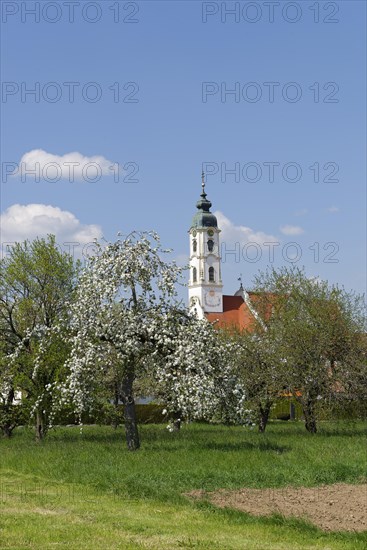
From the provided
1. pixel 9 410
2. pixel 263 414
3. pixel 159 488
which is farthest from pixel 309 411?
pixel 159 488

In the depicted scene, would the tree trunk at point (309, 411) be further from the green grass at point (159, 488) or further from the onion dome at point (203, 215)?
the onion dome at point (203, 215)

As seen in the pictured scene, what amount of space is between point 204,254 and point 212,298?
8.38m

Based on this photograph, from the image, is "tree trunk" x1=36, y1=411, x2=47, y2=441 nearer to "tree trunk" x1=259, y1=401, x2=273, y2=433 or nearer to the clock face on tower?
"tree trunk" x1=259, y1=401, x2=273, y2=433

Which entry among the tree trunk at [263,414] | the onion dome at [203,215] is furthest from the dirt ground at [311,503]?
the onion dome at [203,215]

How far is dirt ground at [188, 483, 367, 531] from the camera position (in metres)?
12.9

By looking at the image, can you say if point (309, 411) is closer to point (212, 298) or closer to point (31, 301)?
point (31, 301)

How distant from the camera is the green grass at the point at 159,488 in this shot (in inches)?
441

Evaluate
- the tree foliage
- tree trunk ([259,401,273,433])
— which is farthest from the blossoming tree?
tree trunk ([259,401,273,433])

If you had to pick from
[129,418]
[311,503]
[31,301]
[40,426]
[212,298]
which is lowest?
[311,503]

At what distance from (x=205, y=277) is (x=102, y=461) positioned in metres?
85.6

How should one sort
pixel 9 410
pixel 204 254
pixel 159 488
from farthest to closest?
pixel 204 254 → pixel 9 410 → pixel 159 488

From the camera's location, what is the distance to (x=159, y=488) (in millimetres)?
15797

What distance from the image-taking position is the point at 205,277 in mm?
105125

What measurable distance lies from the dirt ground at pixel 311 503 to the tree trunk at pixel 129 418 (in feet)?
28.2
